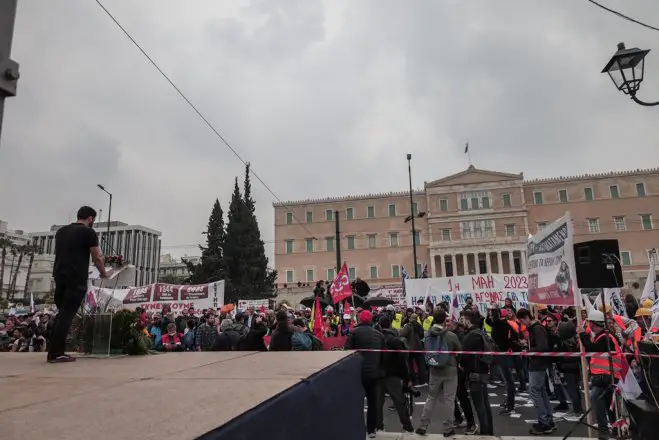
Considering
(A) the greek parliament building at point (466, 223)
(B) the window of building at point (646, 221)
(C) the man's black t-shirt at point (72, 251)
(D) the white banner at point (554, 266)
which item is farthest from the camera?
(A) the greek parliament building at point (466, 223)

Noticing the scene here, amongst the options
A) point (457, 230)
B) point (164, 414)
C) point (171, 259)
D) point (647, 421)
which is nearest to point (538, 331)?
point (647, 421)

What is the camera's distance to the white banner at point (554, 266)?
725cm

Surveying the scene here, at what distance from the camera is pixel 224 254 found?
163 ft

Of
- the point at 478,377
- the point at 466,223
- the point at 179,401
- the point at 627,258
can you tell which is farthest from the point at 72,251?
the point at 627,258

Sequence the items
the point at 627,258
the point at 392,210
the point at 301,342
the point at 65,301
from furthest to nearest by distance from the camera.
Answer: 1. the point at 392,210
2. the point at 627,258
3. the point at 301,342
4. the point at 65,301

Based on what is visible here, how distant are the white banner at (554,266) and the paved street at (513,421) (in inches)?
88.5

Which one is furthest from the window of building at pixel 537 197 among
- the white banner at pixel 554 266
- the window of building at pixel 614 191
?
the white banner at pixel 554 266

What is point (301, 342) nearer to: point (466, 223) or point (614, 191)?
point (466, 223)

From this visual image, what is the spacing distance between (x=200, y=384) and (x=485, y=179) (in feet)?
227

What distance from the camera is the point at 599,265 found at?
6.79 meters

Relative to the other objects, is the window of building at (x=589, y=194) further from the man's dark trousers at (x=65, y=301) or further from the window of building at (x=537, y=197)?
the man's dark trousers at (x=65, y=301)

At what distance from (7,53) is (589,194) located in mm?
74167

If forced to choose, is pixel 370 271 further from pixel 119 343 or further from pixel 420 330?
pixel 119 343

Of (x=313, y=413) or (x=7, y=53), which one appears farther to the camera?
(x=313, y=413)
